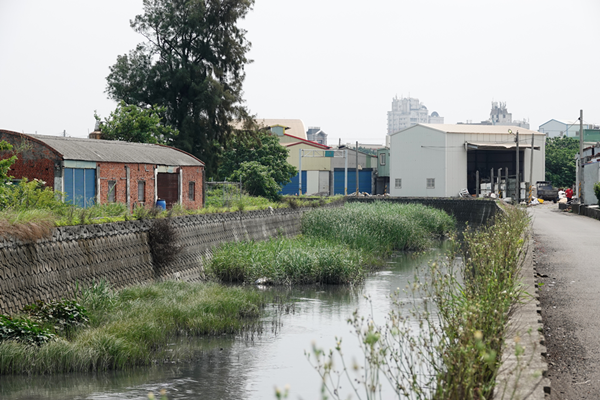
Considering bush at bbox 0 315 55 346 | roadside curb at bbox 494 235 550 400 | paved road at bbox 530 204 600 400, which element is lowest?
bush at bbox 0 315 55 346

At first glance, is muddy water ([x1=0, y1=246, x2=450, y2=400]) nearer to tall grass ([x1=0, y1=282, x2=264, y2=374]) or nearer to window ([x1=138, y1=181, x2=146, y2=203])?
tall grass ([x1=0, y1=282, x2=264, y2=374])

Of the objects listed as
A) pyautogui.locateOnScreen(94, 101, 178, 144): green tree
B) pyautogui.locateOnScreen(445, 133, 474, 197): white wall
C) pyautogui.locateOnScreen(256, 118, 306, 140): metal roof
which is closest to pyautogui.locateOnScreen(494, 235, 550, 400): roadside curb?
pyautogui.locateOnScreen(94, 101, 178, 144): green tree

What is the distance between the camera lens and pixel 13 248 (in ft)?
38.8

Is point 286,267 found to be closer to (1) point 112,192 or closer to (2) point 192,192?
(1) point 112,192

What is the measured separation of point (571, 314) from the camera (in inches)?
385

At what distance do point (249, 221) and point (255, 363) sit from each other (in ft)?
49.1

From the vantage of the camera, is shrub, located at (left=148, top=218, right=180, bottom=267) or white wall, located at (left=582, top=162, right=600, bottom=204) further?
white wall, located at (left=582, top=162, right=600, bottom=204)

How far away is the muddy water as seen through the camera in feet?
30.9

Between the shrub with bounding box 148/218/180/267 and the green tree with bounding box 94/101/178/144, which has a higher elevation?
the green tree with bounding box 94/101/178/144

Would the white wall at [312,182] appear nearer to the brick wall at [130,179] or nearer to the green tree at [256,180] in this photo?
the green tree at [256,180]

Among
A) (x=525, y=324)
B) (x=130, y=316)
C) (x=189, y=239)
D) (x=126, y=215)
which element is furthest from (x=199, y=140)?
(x=525, y=324)

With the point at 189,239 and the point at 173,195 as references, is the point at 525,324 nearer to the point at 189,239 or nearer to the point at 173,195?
the point at 189,239

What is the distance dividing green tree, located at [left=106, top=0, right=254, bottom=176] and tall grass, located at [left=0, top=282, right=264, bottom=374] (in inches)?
1018

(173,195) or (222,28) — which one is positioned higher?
(222,28)
